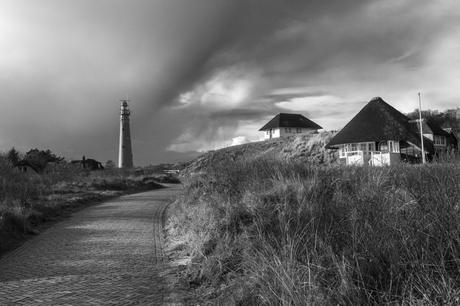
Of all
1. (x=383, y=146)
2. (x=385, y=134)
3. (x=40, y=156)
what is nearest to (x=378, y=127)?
→ (x=385, y=134)

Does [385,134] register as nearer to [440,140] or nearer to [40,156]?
[440,140]

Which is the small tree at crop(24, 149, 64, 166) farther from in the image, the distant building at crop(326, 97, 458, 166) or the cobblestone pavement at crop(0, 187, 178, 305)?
the cobblestone pavement at crop(0, 187, 178, 305)

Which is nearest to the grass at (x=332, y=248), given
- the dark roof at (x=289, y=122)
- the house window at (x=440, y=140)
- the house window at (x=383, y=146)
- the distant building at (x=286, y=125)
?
the house window at (x=383, y=146)

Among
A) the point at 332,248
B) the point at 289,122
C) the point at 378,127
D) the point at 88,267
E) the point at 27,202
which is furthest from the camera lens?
the point at 289,122

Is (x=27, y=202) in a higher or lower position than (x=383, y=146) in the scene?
lower

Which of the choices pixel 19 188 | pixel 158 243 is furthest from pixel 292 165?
pixel 19 188

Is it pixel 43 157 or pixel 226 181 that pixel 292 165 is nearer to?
pixel 226 181

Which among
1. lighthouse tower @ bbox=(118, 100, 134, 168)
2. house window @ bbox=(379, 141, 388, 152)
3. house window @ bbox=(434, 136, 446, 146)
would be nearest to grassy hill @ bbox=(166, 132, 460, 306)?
house window @ bbox=(379, 141, 388, 152)

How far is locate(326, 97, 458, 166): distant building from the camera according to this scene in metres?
40.3

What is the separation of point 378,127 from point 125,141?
3469cm

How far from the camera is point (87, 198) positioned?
18.6 metres

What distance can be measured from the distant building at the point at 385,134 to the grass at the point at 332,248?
34.1m

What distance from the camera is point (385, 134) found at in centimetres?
4103

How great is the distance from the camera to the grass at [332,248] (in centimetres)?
359
